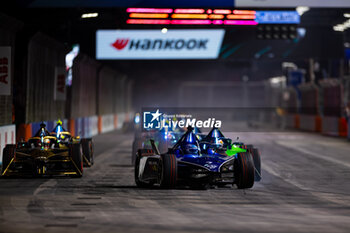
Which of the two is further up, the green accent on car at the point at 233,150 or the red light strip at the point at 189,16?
the red light strip at the point at 189,16

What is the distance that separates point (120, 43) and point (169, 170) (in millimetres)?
28720

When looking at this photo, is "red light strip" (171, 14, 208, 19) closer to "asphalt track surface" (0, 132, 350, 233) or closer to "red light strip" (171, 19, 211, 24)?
"red light strip" (171, 19, 211, 24)

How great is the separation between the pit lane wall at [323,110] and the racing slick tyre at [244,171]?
2545cm

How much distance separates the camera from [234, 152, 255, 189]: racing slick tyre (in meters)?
14.4

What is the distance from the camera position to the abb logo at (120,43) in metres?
42.2

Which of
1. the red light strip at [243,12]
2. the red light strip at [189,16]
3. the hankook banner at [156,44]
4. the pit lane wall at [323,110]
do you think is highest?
the red light strip at [243,12]

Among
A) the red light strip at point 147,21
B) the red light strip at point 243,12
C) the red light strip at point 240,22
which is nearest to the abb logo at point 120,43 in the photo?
the red light strip at point 147,21

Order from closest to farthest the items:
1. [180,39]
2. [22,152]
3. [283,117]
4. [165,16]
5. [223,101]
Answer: [22,152], [165,16], [180,39], [283,117], [223,101]

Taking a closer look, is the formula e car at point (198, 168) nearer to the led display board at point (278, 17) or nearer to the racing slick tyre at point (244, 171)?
the racing slick tyre at point (244, 171)

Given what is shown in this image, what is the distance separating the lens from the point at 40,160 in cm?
1705

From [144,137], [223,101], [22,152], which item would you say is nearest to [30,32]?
[144,137]

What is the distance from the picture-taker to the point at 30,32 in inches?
1011

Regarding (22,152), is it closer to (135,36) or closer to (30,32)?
(30,32)

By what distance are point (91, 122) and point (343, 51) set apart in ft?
49.7
